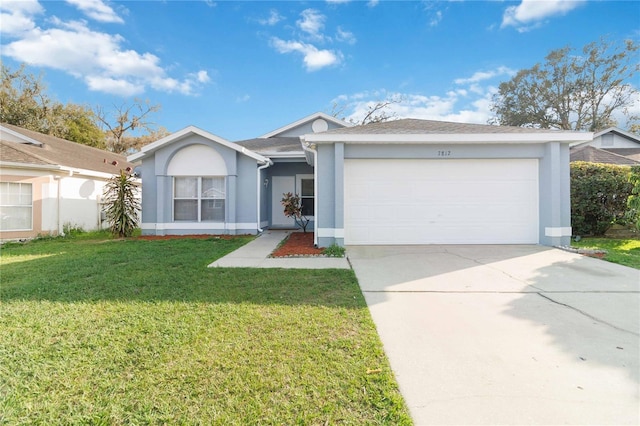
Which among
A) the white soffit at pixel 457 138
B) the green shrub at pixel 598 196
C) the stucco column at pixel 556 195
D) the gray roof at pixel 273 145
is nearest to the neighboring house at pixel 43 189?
the gray roof at pixel 273 145

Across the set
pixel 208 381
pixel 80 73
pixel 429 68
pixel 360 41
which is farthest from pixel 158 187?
pixel 80 73

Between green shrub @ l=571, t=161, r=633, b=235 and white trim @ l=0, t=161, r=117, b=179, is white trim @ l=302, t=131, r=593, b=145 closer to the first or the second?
green shrub @ l=571, t=161, r=633, b=235

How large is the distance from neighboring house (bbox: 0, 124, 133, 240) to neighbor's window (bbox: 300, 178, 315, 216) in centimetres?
900

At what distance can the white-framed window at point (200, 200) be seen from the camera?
36.8 feet

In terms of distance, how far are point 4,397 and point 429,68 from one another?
56.3 feet

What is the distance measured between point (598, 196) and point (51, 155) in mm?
20118

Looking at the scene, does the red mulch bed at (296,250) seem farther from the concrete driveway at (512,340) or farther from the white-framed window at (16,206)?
the white-framed window at (16,206)

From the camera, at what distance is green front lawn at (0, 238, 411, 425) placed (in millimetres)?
Result: 2008

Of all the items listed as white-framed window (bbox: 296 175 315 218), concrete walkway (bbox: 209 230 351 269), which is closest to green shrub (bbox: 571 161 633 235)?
concrete walkway (bbox: 209 230 351 269)

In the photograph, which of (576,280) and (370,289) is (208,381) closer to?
(370,289)

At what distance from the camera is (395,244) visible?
8.33 meters

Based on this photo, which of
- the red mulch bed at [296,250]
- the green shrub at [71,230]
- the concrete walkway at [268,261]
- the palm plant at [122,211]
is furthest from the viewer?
the green shrub at [71,230]

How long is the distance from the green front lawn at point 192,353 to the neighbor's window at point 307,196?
8318 mm

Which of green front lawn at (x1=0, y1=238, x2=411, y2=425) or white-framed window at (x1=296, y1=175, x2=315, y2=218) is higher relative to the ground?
white-framed window at (x1=296, y1=175, x2=315, y2=218)
